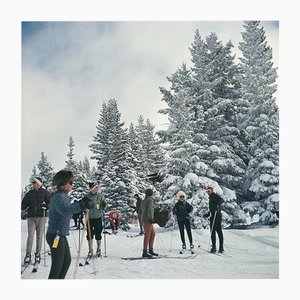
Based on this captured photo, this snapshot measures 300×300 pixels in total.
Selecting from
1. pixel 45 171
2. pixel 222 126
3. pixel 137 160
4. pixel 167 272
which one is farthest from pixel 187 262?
pixel 222 126

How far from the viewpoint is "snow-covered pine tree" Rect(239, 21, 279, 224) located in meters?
10.1

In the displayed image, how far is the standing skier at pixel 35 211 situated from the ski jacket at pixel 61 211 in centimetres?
238

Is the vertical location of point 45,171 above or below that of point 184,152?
below

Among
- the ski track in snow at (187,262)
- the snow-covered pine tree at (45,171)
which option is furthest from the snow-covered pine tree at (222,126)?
the snow-covered pine tree at (45,171)

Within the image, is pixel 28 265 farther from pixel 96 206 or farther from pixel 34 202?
pixel 96 206

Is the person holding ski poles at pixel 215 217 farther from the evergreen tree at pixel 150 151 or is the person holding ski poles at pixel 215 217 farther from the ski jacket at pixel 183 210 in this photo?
the evergreen tree at pixel 150 151

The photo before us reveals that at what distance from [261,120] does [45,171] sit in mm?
5962

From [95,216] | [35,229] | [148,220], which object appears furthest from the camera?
[148,220]

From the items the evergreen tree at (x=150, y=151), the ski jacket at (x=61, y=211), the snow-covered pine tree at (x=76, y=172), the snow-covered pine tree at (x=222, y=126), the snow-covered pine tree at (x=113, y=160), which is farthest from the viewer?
the snow-covered pine tree at (x=222, y=126)

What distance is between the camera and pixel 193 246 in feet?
29.1

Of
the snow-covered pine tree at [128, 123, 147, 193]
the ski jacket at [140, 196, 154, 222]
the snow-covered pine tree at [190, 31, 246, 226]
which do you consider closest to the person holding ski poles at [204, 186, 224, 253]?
the ski jacket at [140, 196, 154, 222]

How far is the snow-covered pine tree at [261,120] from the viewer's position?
10.1 m

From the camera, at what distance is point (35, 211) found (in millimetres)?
7863
